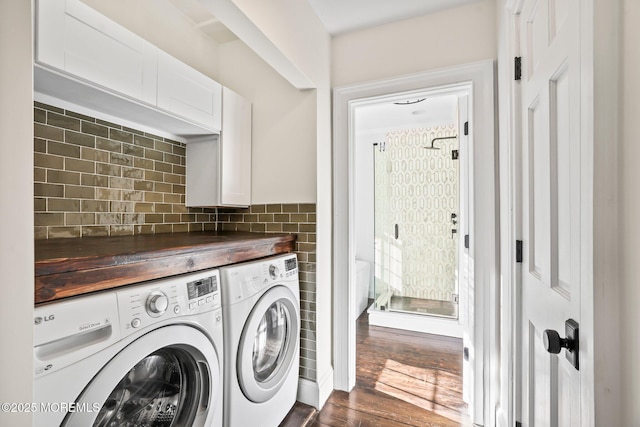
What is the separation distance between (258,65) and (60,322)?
1877 mm

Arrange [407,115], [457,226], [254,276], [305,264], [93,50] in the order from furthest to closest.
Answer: [407,115] < [457,226] < [305,264] < [254,276] < [93,50]

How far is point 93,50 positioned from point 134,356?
1163 mm

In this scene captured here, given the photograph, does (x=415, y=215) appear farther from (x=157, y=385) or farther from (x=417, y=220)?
(x=157, y=385)

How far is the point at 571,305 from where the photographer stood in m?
0.73

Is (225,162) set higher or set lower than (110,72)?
lower

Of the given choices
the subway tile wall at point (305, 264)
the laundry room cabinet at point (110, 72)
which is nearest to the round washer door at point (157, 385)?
the subway tile wall at point (305, 264)

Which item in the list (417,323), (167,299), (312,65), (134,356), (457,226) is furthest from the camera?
(457,226)

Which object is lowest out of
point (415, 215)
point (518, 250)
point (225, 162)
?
point (518, 250)

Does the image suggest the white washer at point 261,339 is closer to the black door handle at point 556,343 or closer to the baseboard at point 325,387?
the baseboard at point 325,387

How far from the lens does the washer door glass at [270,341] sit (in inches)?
60.1

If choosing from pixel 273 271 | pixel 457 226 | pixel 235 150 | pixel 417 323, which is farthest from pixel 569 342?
pixel 457 226

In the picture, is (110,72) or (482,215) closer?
(110,72)

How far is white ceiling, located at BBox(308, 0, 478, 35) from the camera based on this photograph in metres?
1.74

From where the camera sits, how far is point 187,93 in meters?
1.56
